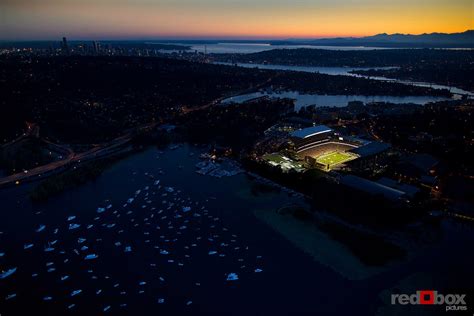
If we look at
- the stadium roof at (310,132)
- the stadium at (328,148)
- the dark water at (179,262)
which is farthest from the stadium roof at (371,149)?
the dark water at (179,262)

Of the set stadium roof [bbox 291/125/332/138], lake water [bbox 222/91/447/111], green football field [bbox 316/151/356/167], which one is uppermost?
stadium roof [bbox 291/125/332/138]

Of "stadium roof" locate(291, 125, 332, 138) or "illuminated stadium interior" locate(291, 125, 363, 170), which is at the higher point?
"stadium roof" locate(291, 125, 332, 138)

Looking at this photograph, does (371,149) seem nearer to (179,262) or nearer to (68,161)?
(179,262)

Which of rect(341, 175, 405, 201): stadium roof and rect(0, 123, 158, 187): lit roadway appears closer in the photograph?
rect(341, 175, 405, 201): stadium roof

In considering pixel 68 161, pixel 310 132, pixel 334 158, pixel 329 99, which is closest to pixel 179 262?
pixel 334 158

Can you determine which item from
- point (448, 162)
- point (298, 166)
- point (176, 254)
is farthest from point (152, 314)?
point (448, 162)

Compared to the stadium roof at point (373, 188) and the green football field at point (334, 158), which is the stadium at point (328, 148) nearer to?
the green football field at point (334, 158)

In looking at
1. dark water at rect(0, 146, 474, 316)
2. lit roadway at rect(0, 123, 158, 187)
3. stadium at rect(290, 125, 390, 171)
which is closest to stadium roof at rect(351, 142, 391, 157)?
stadium at rect(290, 125, 390, 171)

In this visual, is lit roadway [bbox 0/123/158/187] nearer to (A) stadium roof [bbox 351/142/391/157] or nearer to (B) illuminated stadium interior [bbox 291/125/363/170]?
(B) illuminated stadium interior [bbox 291/125/363/170]
